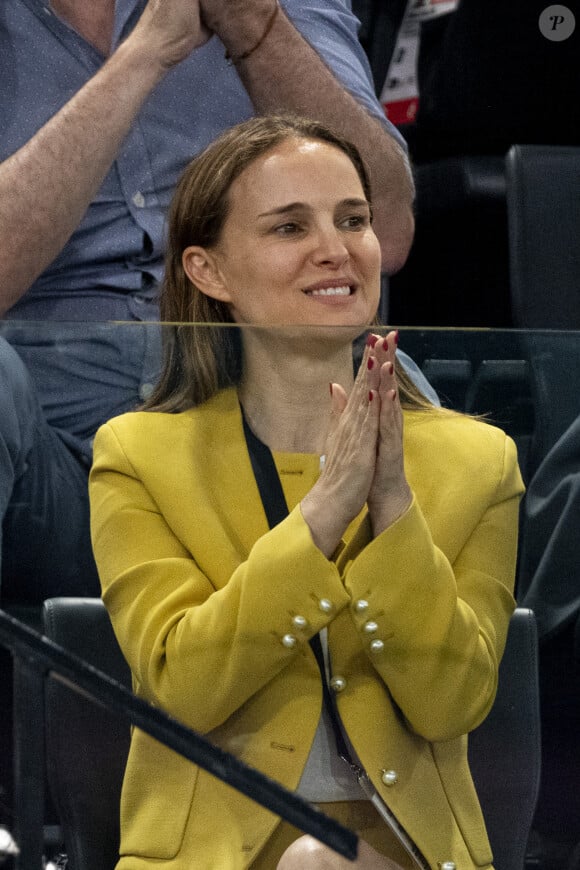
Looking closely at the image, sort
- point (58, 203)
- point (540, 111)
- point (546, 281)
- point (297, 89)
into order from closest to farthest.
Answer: point (58, 203) → point (297, 89) → point (546, 281) → point (540, 111)

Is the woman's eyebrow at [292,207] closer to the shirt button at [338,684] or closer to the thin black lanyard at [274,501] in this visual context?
the thin black lanyard at [274,501]

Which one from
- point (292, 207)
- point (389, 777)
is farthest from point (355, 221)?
point (389, 777)

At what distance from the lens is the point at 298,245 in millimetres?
1255

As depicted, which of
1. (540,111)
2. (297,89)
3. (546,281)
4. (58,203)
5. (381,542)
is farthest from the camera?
(540,111)

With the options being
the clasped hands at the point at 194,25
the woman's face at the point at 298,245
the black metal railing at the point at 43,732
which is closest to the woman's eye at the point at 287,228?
the woman's face at the point at 298,245

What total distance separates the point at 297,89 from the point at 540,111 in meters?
1.35

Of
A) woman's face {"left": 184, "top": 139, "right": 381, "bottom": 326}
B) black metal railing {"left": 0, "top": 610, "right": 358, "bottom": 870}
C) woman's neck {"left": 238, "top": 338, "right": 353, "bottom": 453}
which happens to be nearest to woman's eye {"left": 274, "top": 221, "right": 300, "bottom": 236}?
woman's face {"left": 184, "top": 139, "right": 381, "bottom": 326}

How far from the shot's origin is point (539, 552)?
3.59ft

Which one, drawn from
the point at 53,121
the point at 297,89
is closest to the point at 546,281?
the point at 297,89

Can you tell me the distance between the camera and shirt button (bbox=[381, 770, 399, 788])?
1048 mm

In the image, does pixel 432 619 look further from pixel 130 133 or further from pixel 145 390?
pixel 130 133

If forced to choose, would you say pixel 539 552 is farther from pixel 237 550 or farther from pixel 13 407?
pixel 13 407

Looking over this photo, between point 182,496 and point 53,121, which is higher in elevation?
point 53,121

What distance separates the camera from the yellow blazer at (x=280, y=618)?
1.03m
